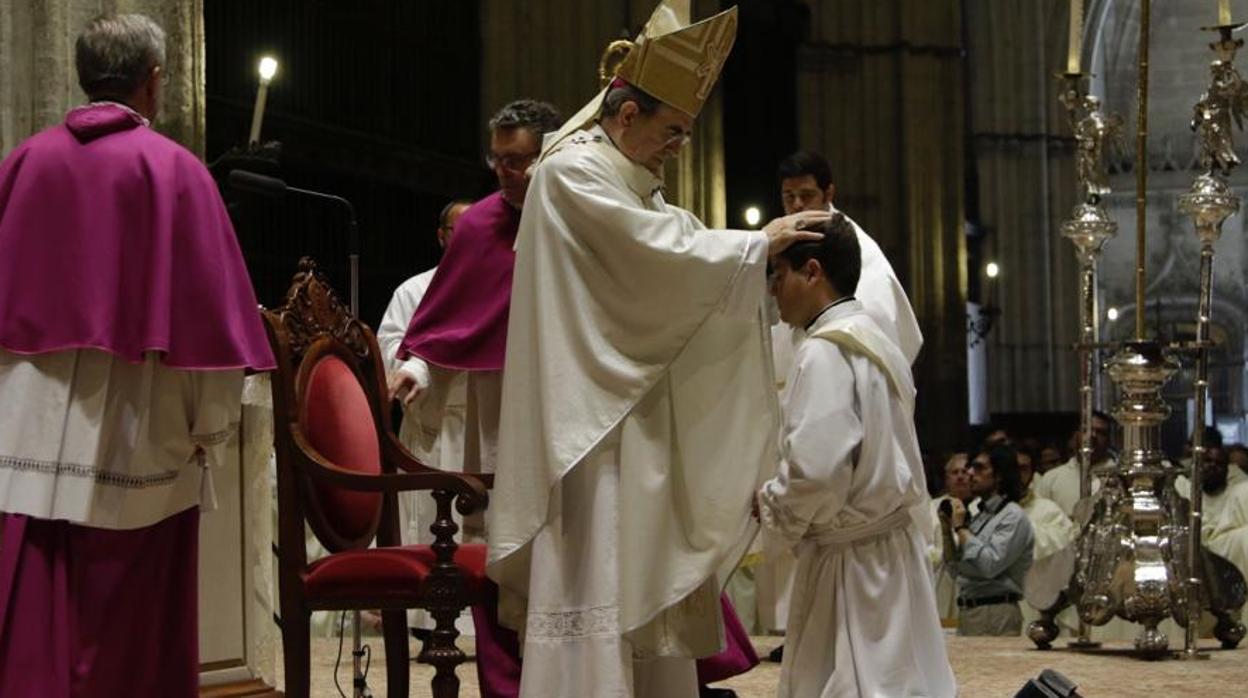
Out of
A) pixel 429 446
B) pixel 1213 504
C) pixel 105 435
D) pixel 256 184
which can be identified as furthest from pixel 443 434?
pixel 1213 504

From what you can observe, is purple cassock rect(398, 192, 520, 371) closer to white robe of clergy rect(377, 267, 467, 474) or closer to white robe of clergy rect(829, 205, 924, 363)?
white robe of clergy rect(377, 267, 467, 474)

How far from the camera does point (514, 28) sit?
488 inches

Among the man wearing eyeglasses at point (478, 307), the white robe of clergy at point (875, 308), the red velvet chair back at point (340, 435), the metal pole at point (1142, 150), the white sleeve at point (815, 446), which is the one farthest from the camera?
the metal pole at point (1142, 150)

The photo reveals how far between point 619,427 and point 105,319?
1.10m

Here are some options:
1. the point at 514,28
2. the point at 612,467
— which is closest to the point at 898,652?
the point at 612,467

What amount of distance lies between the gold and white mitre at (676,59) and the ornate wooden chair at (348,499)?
851mm

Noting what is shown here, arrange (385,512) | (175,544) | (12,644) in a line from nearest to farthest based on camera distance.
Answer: (12,644) < (175,544) < (385,512)

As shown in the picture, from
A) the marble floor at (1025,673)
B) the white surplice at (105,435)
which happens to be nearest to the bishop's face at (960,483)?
the marble floor at (1025,673)

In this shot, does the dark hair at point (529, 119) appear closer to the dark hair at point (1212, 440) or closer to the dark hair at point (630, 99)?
the dark hair at point (630, 99)

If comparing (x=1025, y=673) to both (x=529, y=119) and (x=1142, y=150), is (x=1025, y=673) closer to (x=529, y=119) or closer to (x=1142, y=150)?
(x=1142, y=150)

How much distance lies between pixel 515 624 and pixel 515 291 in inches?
29.7

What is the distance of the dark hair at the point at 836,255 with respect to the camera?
4418mm

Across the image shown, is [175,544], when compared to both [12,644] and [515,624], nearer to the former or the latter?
[12,644]

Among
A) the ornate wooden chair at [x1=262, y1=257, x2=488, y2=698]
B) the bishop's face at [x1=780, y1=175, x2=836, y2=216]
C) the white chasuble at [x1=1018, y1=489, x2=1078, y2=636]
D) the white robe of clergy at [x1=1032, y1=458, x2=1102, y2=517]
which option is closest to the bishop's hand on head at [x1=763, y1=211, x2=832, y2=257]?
the ornate wooden chair at [x1=262, y1=257, x2=488, y2=698]
